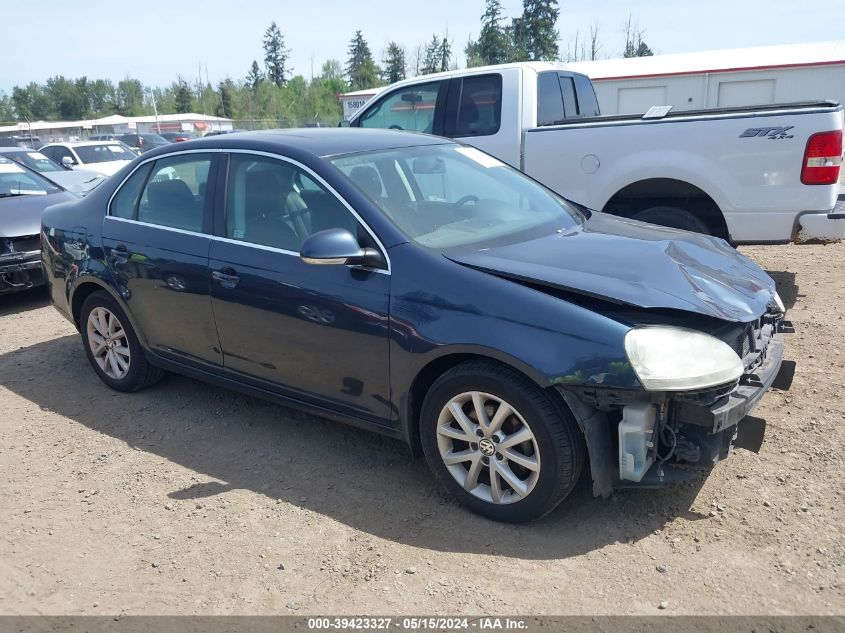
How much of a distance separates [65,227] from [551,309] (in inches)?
151

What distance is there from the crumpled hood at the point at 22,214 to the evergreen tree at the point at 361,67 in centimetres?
8137

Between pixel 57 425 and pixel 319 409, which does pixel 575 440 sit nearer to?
pixel 319 409

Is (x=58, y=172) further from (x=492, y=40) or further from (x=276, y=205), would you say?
(x=492, y=40)

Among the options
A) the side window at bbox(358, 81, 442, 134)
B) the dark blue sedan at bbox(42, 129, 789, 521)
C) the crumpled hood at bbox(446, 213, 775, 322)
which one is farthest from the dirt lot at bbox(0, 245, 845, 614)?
the side window at bbox(358, 81, 442, 134)

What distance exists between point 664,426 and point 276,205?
231cm

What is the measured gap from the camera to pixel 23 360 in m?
5.79

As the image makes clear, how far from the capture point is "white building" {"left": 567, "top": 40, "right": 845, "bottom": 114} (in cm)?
2705

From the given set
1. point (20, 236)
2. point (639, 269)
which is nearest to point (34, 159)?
point (20, 236)

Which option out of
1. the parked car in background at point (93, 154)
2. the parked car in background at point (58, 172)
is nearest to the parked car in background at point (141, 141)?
the parked car in background at point (93, 154)

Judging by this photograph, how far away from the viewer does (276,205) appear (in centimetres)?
388

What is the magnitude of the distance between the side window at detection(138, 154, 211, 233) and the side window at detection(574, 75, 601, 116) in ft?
17.2

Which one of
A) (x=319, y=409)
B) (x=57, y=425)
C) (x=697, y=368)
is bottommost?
(x=57, y=425)

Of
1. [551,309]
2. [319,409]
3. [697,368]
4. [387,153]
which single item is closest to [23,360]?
[319,409]

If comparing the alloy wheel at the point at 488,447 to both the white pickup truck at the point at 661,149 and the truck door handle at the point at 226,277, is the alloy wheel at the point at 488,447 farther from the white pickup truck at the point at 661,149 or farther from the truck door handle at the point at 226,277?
the white pickup truck at the point at 661,149
